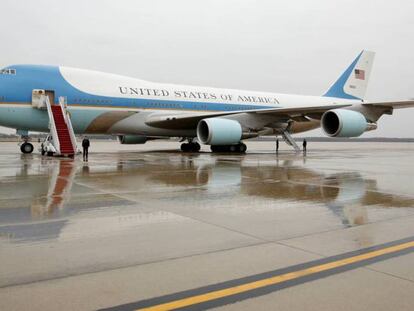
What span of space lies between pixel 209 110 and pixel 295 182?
44.3 ft

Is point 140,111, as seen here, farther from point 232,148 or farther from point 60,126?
point 232,148

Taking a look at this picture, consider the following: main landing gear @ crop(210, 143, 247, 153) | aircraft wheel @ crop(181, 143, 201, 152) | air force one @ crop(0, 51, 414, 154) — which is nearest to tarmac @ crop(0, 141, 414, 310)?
air force one @ crop(0, 51, 414, 154)

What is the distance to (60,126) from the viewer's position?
1542cm

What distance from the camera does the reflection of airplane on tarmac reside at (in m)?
4.61

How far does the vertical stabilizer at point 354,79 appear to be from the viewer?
26453 millimetres

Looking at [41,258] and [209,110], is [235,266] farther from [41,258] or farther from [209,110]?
[209,110]

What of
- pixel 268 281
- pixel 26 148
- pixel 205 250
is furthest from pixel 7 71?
pixel 268 281

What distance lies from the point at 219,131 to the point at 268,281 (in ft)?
47.0

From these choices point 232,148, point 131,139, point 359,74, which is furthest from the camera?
point 359,74

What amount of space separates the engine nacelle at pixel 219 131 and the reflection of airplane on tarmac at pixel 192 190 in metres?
7.21

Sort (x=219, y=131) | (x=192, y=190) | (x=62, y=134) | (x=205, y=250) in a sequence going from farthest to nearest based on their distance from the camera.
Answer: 1. (x=219, y=131)
2. (x=62, y=134)
3. (x=192, y=190)
4. (x=205, y=250)

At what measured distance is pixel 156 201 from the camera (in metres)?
5.64

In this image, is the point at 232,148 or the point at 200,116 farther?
the point at 232,148

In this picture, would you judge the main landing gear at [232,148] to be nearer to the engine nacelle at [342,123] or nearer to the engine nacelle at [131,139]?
the engine nacelle at [131,139]
